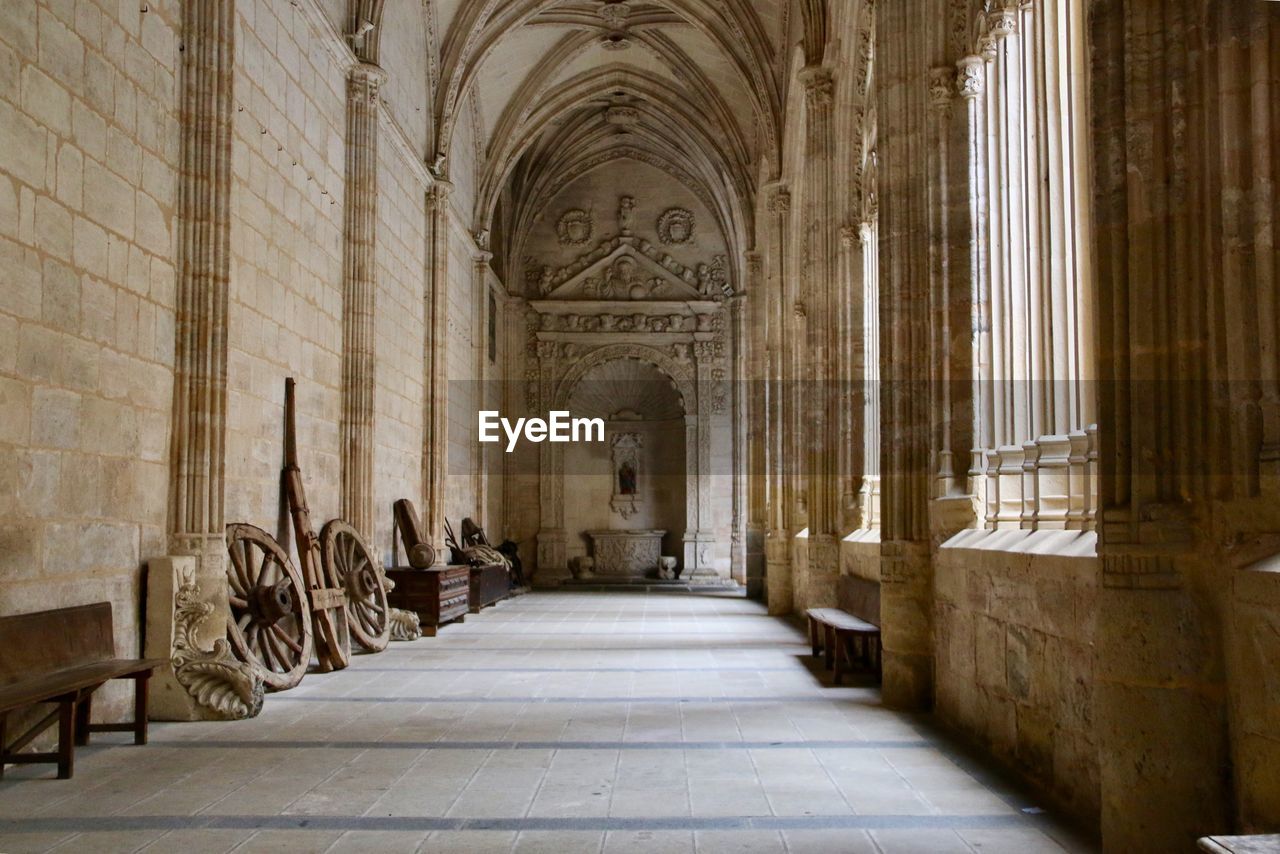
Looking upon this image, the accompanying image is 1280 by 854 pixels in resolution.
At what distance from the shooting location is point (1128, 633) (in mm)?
4027

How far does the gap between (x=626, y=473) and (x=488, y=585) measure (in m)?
10.5

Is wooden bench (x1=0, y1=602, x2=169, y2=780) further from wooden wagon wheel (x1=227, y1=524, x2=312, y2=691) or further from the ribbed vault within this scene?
the ribbed vault

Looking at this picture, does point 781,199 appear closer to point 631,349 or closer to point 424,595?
→ point 424,595

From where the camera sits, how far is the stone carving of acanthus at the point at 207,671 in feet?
24.6

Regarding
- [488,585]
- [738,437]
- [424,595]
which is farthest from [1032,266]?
[738,437]

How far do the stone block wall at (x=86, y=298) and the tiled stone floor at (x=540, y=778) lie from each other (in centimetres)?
122

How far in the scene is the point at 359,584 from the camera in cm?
1180

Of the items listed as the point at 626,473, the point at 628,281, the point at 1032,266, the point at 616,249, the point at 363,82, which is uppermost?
the point at 616,249

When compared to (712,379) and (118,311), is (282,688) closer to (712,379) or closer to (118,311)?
(118,311)

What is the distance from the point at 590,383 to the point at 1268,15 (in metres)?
24.5

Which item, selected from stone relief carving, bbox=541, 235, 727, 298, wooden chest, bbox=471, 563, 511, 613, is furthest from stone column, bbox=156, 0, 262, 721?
stone relief carving, bbox=541, 235, 727, 298

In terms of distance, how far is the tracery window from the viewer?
5.80 m

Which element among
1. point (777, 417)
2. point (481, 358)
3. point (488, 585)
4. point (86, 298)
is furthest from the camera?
point (481, 358)

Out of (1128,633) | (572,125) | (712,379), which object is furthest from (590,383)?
(1128,633)
